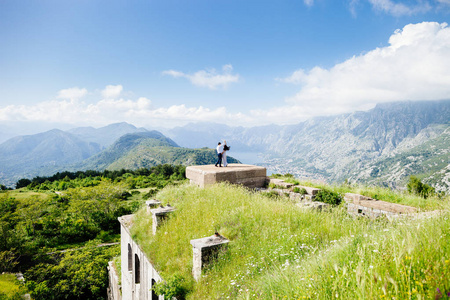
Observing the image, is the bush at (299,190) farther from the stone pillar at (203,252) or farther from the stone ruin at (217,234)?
the stone pillar at (203,252)

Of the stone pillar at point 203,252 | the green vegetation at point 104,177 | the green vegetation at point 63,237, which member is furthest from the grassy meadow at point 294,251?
the green vegetation at point 104,177

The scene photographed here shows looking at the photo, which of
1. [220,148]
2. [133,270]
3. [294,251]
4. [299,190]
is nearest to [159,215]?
[294,251]

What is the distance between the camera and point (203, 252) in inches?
190

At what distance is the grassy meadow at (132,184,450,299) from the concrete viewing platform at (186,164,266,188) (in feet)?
7.17

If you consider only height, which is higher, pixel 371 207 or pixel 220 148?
pixel 220 148

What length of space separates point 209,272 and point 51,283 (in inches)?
1052

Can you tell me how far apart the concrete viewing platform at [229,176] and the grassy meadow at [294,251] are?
2.19 meters

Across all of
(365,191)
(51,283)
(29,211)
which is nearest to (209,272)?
(365,191)

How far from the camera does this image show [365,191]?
10.3m

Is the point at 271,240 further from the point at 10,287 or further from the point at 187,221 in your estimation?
the point at 10,287

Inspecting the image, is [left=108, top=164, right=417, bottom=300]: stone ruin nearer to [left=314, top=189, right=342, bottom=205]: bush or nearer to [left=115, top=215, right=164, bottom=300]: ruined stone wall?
[left=115, top=215, right=164, bottom=300]: ruined stone wall

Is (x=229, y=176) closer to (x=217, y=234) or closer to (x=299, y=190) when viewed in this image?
(x=299, y=190)

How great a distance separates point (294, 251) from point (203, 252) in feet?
6.17

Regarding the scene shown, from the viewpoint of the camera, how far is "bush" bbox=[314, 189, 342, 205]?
10164mm
